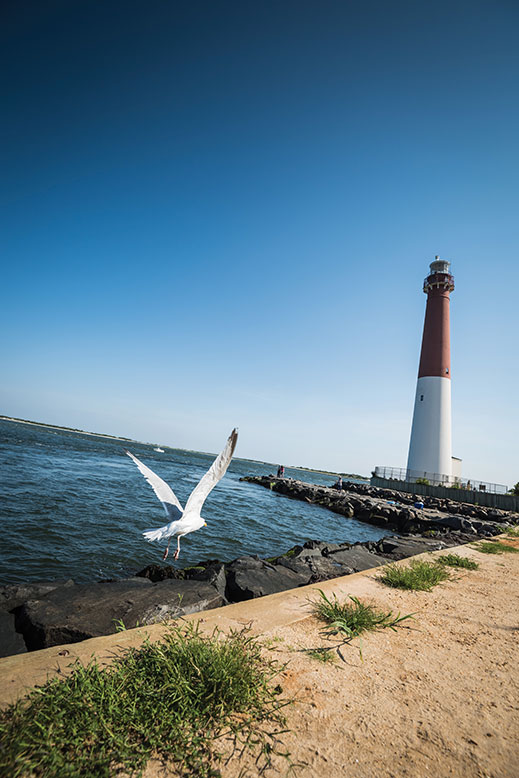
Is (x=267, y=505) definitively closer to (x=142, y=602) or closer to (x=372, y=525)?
(x=372, y=525)

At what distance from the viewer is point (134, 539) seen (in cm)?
825

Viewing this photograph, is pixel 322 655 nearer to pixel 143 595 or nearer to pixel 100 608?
pixel 143 595

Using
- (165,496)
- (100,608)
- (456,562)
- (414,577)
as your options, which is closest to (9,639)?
(100,608)

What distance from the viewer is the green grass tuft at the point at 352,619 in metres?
2.92

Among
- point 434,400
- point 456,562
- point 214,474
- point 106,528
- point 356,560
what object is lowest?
point 106,528

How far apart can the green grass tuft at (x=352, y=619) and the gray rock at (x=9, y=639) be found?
2776 mm

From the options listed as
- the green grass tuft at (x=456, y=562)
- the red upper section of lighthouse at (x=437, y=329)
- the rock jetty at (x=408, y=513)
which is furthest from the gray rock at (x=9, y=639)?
the red upper section of lighthouse at (x=437, y=329)

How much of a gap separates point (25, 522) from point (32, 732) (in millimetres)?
8160

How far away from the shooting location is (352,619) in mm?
3055

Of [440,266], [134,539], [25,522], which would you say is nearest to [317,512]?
[134,539]

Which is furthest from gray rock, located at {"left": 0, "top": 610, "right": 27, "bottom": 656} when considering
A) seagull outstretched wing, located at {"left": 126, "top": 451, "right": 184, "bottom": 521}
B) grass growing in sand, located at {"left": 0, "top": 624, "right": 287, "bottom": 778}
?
seagull outstretched wing, located at {"left": 126, "top": 451, "right": 184, "bottom": 521}

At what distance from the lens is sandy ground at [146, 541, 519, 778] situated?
1.64m

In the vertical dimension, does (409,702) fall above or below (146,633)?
above

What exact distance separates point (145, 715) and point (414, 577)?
3879 mm
